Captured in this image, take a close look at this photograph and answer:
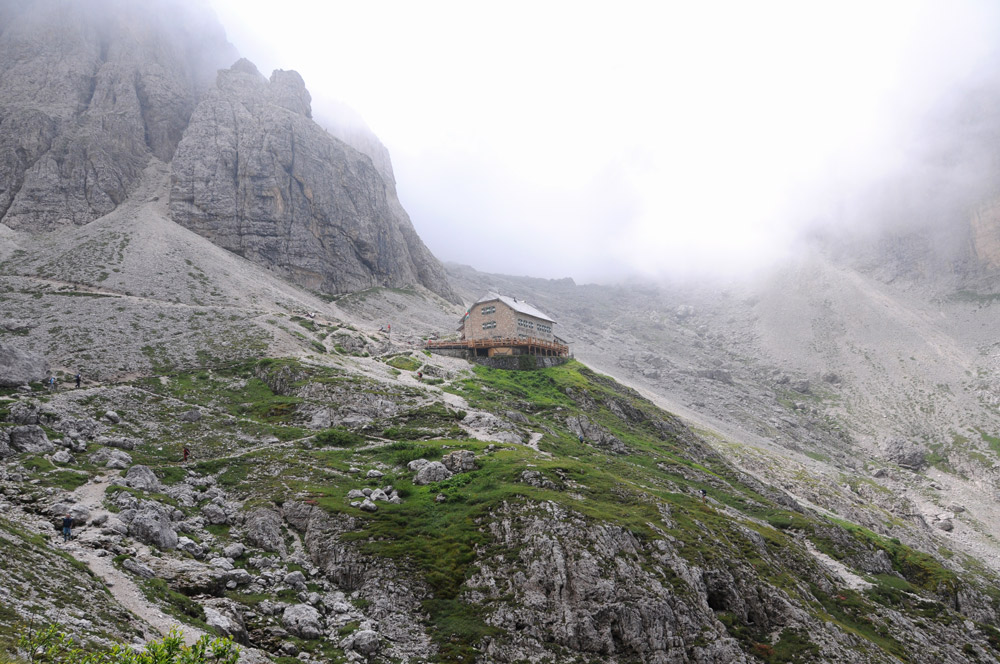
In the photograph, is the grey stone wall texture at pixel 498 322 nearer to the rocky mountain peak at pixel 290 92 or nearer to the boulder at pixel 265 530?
the boulder at pixel 265 530

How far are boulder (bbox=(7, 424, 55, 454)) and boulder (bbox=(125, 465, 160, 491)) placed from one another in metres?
6.70

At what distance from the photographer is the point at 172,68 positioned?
548 feet

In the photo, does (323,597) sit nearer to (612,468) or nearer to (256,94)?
(612,468)

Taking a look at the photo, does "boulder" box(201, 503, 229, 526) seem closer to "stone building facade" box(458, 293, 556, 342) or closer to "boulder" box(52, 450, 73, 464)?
"boulder" box(52, 450, 73, 464)

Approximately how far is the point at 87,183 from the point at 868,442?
21000 cm

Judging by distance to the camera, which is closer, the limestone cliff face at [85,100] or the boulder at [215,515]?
the boulder at [215,515]

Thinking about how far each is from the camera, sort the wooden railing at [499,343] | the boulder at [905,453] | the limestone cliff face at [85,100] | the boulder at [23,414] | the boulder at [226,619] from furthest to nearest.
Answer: the limestone cliff face at [85,100], the boulder at [905,453], the wooden railing at [499,343], the boulder at [23,414], the boulder at [226,619]

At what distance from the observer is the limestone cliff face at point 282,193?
133m

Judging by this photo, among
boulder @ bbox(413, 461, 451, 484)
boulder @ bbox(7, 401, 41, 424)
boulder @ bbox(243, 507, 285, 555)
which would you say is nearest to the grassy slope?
boulder @ bbox(413, 461, 451, 484)

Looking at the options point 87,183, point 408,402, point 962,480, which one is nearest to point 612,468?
point 408,402

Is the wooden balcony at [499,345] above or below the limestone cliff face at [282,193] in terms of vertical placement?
below

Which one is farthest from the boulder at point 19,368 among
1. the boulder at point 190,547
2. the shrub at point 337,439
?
the boulder at point 190,547

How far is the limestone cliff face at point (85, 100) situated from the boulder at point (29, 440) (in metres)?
107

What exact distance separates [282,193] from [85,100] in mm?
61629
